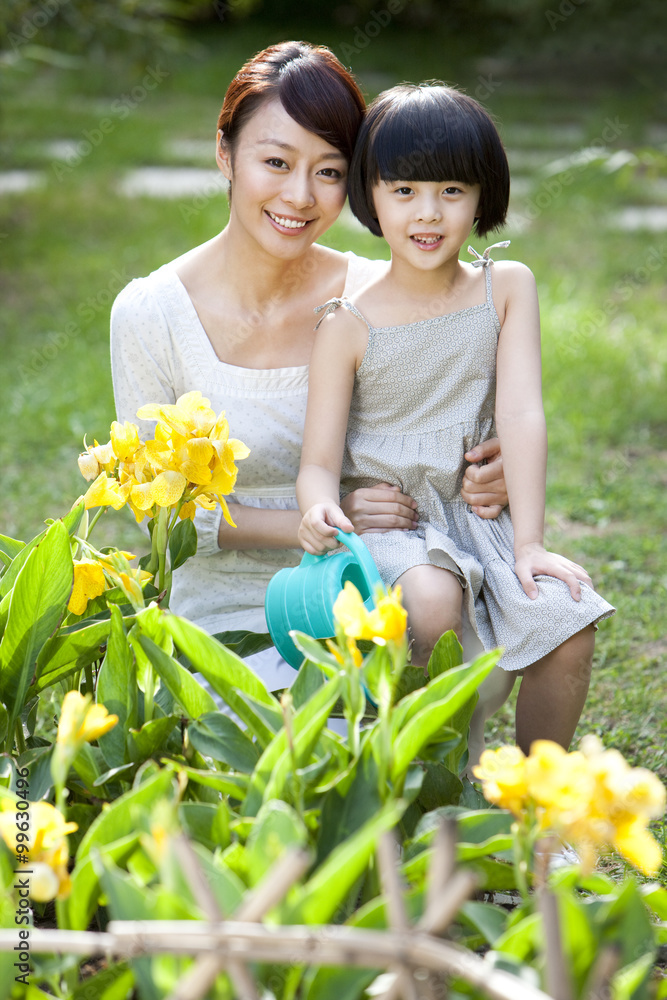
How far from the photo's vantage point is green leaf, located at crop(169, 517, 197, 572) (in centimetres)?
172

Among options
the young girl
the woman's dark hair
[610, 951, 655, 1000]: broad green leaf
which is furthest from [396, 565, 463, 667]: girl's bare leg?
the woman's dark hair

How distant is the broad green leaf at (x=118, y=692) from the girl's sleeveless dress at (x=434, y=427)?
1.88ft

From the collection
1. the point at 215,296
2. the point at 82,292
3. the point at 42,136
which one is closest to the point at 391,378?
the point at 215,296

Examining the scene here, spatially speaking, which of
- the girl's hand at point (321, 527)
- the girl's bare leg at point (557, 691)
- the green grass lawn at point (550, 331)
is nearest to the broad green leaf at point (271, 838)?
the girl's hand at point (321, 527)

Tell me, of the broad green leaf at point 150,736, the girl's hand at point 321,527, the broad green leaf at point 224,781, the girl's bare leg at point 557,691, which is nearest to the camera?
the broad green leaf at point 224,781

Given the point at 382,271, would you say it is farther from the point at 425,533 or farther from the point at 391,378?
the point at 425,533

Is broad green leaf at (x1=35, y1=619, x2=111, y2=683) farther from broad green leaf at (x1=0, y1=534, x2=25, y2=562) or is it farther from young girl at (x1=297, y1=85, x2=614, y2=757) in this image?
young girl at (x1=297, y1=85, x2=614, y2=757)

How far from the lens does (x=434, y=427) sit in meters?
2.06

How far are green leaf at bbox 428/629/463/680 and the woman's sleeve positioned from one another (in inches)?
30.5

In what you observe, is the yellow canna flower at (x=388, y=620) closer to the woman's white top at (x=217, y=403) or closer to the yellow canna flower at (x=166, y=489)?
the yellow canna flower at (x=166, y=489)

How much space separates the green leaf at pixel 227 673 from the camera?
4.52ft

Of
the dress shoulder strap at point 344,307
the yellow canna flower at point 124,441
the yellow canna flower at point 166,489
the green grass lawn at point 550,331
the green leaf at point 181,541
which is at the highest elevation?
the dress shoulder strap at point 344,307

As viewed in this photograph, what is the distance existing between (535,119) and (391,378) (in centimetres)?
934

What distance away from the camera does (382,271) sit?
215 cm
